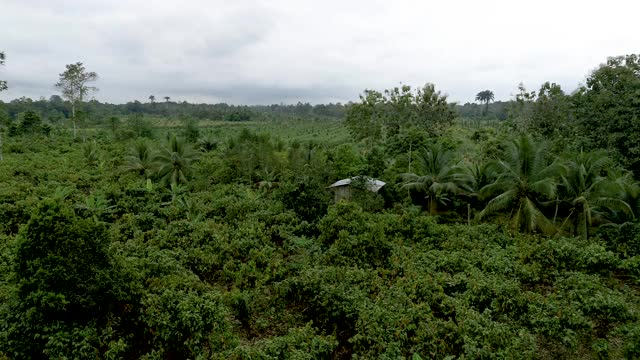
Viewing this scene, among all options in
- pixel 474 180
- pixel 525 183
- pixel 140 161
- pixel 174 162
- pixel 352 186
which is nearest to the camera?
pixel 525 183

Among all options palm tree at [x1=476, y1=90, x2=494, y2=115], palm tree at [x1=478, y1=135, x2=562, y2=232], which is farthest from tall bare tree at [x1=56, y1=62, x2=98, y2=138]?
palm tree at [x1=476, y1=90, x2=494, y2=115]

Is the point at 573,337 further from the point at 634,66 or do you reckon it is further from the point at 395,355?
the point at 634,66

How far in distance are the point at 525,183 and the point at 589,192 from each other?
71.3 inches

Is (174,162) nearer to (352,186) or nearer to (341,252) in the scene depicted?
(352,186)

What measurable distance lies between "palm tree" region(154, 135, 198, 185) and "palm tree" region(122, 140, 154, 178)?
519 mm

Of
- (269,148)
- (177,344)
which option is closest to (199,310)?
(177,344)

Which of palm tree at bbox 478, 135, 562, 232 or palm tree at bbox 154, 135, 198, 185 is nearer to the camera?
palm tree at bbox 478, 135, 562, 232

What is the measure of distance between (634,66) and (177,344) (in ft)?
64.4

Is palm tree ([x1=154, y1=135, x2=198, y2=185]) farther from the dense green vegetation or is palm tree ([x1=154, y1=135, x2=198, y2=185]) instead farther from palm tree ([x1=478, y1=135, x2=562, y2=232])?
palm tree ([x1=478, y1=135, x2=562, y2=232])

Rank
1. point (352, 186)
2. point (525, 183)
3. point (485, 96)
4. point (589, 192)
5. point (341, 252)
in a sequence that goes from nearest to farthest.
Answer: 1. point (341, 252)
2. point (589, 192)
3. point (525, 183)
4. point (352, 186)
5. point (485, 96)

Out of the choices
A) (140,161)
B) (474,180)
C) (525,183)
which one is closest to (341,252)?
(525,183)

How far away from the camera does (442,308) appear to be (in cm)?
862

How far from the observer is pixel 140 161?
21.7 metres

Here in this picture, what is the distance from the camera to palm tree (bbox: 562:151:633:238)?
12.5m
